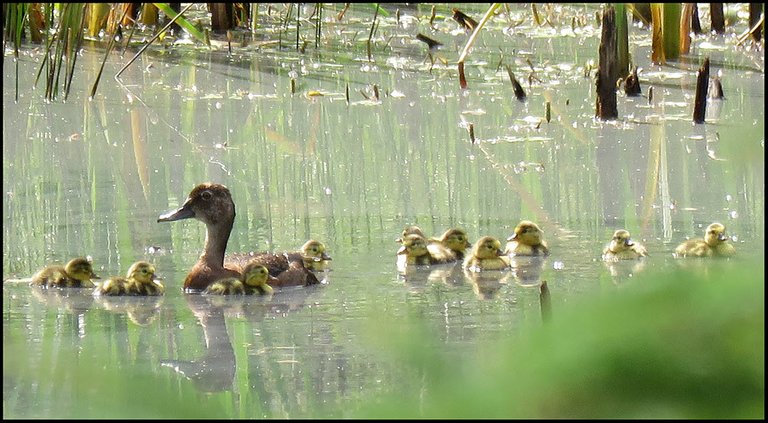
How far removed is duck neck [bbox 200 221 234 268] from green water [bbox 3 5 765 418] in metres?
0.13

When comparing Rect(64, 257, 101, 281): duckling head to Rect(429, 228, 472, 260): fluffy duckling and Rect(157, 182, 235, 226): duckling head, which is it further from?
Rect(429, 228, 472, 260): fluffy duckling

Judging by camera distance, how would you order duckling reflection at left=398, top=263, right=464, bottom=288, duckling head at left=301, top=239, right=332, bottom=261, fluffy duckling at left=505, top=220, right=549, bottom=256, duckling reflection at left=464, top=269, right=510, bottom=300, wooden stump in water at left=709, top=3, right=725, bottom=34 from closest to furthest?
duckling reflection at left=464, top=269, right=510, bottom=300 → duckling reflection at left=398, top=263, right=464, bottom=288 → duckling head at left=301, top=239, right=332, bottom=261 → fluffy duckling at left=505, top=220, right=549, bottom=256 → wooden stump in water at left=709, top=3, right=725, bottom=34

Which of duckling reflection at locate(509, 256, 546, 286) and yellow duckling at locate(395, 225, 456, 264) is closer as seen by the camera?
duckling reflection at locate(509, 256, 546, 286)

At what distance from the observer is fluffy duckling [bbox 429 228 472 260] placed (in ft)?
17.1

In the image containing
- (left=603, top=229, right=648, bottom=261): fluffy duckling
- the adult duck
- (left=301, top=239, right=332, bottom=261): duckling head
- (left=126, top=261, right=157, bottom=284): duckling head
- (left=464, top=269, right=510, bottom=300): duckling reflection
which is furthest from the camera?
(left=301, top=239, right=332, bottom=261): duckling head

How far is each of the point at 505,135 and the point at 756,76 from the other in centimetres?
283

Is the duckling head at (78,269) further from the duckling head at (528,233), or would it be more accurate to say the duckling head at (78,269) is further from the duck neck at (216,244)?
the duckling head at (528,233)

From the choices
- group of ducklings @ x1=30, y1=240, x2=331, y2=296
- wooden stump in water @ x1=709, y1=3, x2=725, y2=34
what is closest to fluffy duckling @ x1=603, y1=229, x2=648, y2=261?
group of ducklings @ x1=30, y1=240, x2=331, y2=296

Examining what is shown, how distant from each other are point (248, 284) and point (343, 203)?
4.74ft

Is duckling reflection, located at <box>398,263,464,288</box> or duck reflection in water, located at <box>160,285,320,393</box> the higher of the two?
duckling reflection, located at <box>398,263,464,288</box>

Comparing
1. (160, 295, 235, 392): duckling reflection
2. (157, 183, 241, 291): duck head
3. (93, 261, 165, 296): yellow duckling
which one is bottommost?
(160, 295, 235, 392): duckling reflection

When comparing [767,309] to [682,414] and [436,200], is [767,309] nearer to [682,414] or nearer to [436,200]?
[682,414]

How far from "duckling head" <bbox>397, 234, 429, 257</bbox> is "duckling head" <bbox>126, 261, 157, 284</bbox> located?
97 cm

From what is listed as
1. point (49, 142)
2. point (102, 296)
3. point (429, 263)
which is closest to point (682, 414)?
point (102, 296)
